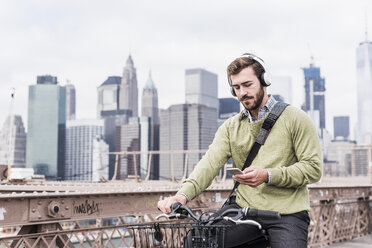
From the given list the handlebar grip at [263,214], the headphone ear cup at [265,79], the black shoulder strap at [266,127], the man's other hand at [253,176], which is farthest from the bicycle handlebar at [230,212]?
the headphone ear cup at [265,79]

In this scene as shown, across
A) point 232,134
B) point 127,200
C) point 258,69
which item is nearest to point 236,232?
point 232,134

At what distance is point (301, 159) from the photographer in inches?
107

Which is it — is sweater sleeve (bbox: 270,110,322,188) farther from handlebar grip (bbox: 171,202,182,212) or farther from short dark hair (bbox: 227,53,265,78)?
handlebar grip (bbox: 171,202,182,212)

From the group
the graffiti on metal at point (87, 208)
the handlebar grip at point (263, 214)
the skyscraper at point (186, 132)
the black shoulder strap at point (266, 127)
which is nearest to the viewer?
the handlebar grip at point (263, 214)

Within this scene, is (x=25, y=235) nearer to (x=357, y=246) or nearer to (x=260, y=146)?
(x=260, y=146)

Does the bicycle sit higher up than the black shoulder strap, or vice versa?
the black shoulder strap

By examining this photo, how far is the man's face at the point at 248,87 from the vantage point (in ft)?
9.20

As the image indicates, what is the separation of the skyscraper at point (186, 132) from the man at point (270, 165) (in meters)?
166

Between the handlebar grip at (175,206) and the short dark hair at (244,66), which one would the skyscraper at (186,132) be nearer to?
the short dark hair at (244,66)

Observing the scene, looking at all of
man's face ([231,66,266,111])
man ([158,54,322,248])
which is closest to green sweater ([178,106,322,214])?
man ([158,54,322,248])

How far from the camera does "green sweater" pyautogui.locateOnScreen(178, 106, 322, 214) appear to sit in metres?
2.68

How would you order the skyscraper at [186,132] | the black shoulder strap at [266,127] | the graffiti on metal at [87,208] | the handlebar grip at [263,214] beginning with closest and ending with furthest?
the handlebar grip at [263,214]
the black shoulder strap at [266,127]
the graffiti on metal at [87,208]
the skyscraper at [186,132]

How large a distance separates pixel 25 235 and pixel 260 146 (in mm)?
2515

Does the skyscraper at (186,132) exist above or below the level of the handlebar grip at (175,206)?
above
